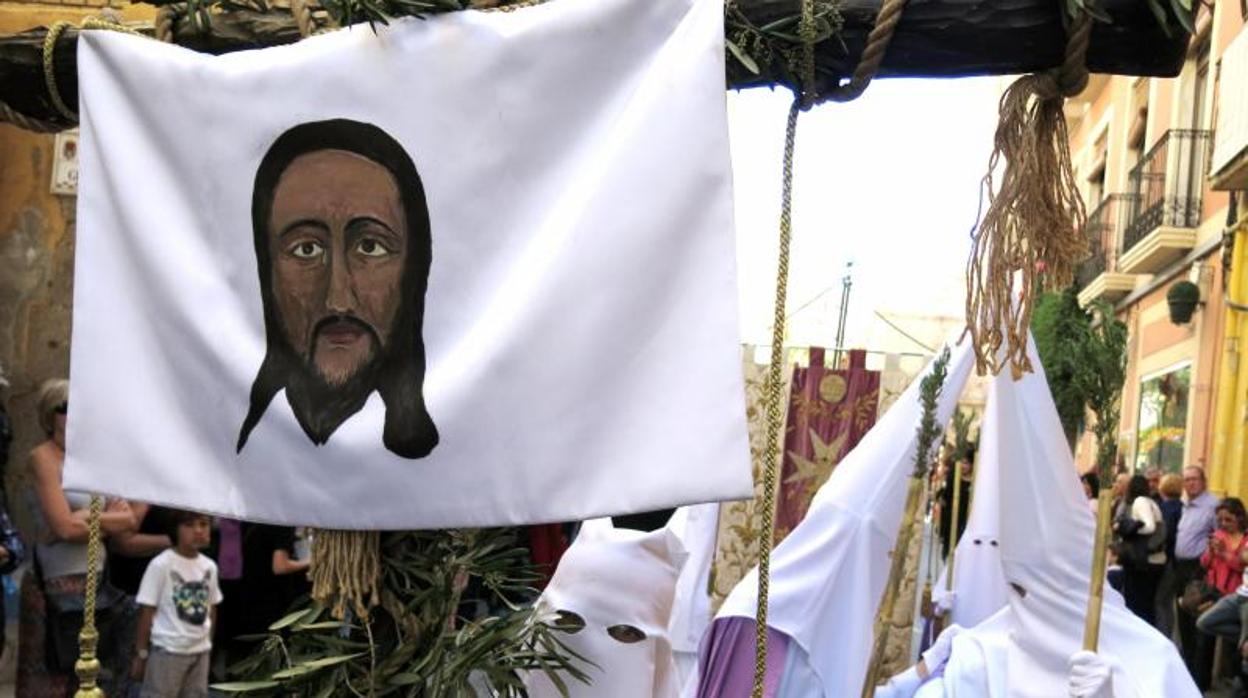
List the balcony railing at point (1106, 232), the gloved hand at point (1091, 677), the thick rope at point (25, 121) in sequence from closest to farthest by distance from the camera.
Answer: the thick rope at point (25, 121), the gloved hand at point (1091, 677), the balcony railing at point (1106, 232)

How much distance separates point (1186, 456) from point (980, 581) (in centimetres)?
957

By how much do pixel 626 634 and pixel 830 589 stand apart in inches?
67.6

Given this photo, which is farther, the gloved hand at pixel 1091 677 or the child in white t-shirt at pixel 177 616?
the child in white t-shirt at pixel 177 616

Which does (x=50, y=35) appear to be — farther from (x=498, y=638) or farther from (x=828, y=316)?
(x=828, y=316)

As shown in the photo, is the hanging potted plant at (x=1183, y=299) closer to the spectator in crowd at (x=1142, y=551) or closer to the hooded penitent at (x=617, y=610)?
the spectator in crowd at (x=1142, y=551)

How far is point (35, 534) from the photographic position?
593cm

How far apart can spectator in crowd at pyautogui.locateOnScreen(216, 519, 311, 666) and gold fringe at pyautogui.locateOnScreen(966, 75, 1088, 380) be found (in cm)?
513

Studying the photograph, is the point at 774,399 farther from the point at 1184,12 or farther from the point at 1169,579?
the point at 1169,579

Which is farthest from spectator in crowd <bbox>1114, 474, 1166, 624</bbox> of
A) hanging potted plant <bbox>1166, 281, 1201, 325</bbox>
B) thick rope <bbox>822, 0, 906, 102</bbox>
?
thick rope <bbox>822, 0, 906, 102</bbox>

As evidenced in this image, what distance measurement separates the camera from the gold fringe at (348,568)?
3180 millimetres

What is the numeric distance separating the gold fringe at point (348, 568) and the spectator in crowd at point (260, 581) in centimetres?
451

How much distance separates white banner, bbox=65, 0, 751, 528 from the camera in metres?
2.94

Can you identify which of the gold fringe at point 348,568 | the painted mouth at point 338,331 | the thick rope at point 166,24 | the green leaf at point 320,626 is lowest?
the green leaf at point 320,626

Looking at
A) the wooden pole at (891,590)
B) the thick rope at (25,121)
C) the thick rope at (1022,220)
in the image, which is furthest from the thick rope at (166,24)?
the wooden pole at (891,590)
